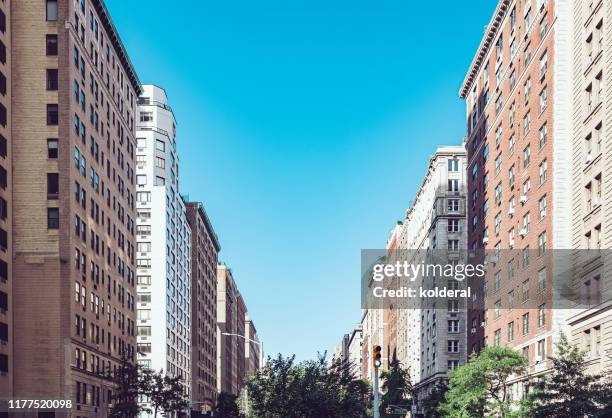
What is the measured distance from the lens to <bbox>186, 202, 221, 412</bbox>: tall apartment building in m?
159

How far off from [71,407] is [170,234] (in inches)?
2505

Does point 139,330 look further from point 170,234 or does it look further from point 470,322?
point 470,322

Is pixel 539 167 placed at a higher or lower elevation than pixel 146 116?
lower

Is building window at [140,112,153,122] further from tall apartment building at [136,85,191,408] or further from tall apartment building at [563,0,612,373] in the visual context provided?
tall apartment building at [563,0,612,373]

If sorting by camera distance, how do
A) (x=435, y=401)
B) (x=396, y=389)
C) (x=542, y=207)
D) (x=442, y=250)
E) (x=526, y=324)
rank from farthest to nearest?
(x=396, y=389), (x=442, y=250), (x=435, y=401), (x=526, y=324), (x=542, y=207)

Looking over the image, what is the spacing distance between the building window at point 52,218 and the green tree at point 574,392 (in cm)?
4290

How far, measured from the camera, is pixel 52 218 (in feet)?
237

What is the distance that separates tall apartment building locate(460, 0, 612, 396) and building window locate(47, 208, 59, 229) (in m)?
40.3

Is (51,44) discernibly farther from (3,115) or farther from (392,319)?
(392,319)

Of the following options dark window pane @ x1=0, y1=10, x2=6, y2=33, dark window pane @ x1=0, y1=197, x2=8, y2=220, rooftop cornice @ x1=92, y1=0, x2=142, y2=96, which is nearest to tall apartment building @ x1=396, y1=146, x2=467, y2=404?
rooftop cornice @ x1=92, y1=0, x2=142, y2=96

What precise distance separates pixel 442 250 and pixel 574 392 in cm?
7453

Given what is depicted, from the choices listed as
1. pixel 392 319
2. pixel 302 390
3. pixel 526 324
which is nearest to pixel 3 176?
pixel 302 390

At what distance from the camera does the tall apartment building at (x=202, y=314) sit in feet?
522

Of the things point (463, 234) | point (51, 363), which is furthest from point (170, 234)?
point (51, 363)
